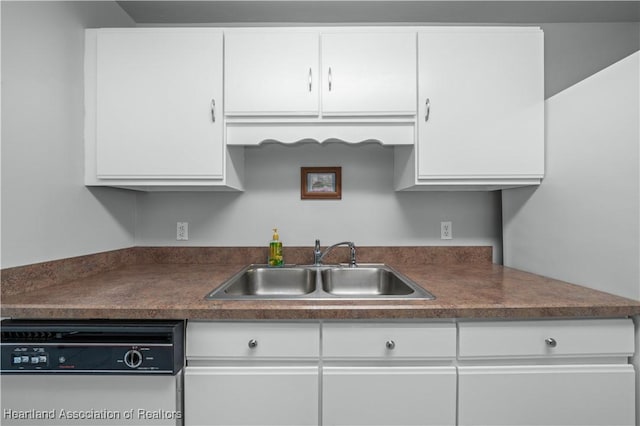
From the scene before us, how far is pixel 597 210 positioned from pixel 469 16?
1.36 metres

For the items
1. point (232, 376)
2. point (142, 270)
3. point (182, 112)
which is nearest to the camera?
point (232, 376)

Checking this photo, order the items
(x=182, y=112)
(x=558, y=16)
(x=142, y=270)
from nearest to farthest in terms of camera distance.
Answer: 1. (x=182, y=112)
2. (x=142, y=270)
3. (x=558, y=16)

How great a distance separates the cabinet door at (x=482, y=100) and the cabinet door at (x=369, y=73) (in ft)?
0.23

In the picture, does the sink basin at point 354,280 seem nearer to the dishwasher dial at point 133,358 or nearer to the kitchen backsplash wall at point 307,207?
the kitchen backsplash wall at point 307,207

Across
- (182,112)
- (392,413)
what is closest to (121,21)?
(182,112)

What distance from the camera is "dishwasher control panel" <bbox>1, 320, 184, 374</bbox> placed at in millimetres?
1102

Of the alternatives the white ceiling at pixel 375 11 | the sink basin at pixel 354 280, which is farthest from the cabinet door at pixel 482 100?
the sink basin at pixel 354 280

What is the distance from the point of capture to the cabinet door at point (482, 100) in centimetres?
160

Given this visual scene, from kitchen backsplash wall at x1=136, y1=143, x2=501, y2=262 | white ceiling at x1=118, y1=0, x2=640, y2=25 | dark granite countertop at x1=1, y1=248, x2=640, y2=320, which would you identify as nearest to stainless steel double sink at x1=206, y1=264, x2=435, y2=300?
kitchen backsplash wall at x1=136, y1=143, x2=501, y2=262

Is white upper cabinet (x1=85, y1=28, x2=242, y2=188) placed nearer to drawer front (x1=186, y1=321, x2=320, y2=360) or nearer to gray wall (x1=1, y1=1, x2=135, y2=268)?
gray wall (x1=1, y1=1, x2=135, y2=268)

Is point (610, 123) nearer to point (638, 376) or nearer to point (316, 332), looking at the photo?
point (638, 376)

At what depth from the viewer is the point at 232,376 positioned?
45.9 inches

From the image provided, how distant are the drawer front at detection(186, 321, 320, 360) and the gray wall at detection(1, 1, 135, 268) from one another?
76cm

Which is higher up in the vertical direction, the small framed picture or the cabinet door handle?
the cabinet door handle
